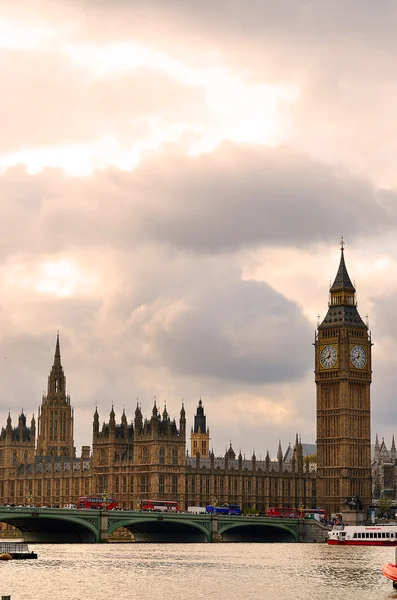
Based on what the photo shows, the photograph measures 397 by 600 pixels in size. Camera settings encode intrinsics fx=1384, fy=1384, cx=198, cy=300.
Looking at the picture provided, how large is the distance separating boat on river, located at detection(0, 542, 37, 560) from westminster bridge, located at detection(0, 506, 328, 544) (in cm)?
458

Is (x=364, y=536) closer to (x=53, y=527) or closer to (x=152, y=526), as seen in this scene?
(x=152, y=526)

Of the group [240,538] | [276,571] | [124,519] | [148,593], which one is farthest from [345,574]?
[240,538]

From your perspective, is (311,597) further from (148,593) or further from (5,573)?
(5,573)

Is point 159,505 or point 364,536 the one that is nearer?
point 364,536

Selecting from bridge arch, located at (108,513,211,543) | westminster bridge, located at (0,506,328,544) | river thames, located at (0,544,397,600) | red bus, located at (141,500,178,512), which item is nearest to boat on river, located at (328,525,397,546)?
westminster bridge, located at (0,506,328,544)

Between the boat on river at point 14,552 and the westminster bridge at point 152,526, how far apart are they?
A: 458 centimetres

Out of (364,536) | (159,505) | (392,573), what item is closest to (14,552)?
(392,573)

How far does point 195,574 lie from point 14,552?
24.5 metres

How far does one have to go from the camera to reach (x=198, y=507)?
652 feet

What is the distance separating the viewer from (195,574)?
110 m

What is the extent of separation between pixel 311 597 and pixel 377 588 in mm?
7877

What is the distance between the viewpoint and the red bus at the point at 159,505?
614 ft

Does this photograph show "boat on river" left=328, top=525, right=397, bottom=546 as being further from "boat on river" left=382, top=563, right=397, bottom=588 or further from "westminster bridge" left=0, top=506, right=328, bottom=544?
"boat on river" left=382, top=563, right=397, bottom=588

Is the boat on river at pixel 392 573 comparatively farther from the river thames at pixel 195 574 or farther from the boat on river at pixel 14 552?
the boat on river at pixel 14 552
